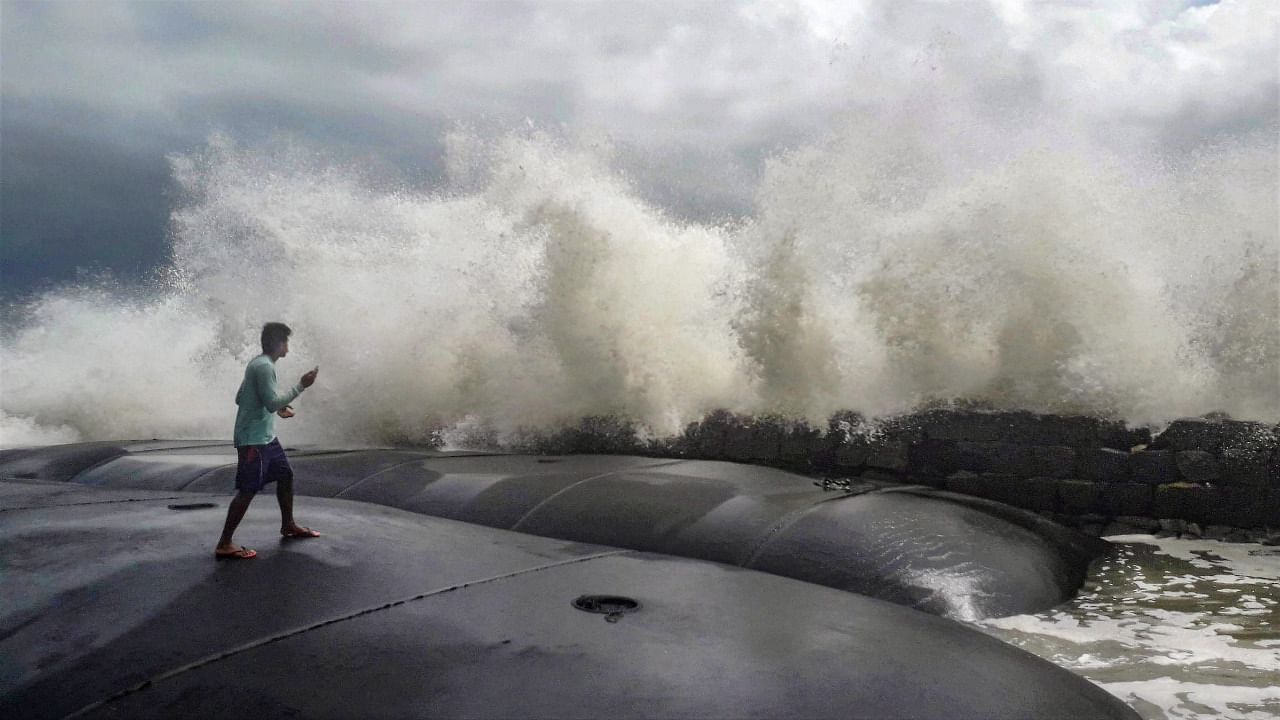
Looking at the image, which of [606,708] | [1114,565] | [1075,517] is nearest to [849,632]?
[606,708]

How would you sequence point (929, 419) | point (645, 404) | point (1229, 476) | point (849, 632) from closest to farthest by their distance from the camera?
point (849, 632)
point (1229, 476)
point (929, 419)
point (645, 404)

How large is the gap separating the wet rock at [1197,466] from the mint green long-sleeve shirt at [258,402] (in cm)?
600

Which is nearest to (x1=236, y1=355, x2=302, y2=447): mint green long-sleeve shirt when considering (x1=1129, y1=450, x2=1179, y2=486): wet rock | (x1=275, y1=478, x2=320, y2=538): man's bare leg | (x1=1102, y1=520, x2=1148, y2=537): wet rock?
(x1=275, y1=478, x2=320, y2=538): man's bare leg

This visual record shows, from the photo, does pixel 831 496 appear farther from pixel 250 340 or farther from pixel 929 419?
pixel 250 340

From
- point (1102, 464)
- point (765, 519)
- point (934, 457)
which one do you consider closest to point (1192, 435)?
point (1102, 464)

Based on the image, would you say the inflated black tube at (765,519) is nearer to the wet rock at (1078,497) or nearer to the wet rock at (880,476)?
the wet rock at (1078,497)

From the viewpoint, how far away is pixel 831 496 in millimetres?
4949

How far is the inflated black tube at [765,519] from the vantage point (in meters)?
4.16

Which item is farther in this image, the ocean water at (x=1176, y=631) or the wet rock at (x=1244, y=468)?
the wet rock at (x=1244, y=468)

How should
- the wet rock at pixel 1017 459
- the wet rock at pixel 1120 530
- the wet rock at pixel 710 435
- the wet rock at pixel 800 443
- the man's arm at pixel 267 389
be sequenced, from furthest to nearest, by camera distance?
the wet rock at pixel 710 435 < the wet rock at pixel 800 443 < the wet rock at pixel 1017 459 < the wet rock at pixel 1120 530 < the man's arm at pixel 267 389

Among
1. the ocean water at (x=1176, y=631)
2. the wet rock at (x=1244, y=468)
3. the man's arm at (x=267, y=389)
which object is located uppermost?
the man's arm at (x=267, y=389)

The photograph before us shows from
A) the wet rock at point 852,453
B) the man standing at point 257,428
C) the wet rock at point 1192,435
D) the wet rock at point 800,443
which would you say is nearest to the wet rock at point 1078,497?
the wet rock at point 1192,435

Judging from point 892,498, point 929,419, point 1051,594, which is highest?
point 929,419

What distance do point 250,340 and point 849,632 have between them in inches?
556
